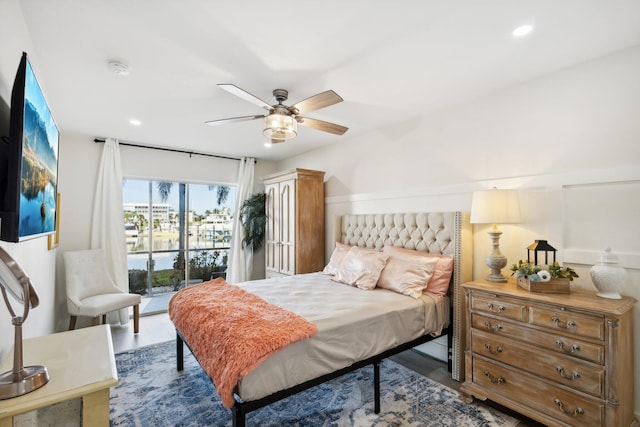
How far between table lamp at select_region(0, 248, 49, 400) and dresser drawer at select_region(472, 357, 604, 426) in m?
→ 2.65

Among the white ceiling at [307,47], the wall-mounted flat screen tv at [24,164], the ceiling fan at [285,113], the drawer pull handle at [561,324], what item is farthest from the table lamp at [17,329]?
the drawer pull handle at [561,324]

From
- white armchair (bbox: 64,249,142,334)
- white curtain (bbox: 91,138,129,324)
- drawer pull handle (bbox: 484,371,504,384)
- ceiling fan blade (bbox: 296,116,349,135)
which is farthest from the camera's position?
white curtain (bbox: 91,138,129,324)

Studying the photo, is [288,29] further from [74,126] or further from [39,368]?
[74,126]

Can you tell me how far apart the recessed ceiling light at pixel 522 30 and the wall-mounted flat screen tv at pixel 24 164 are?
99.9 inches

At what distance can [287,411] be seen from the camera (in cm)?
226

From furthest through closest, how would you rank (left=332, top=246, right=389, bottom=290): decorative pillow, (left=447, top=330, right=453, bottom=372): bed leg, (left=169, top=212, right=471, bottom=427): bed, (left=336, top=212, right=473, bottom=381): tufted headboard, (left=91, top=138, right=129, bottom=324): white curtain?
(left=91, top=138, right=129, bottom=324): white curtain → (left=332, top=246, right=389, bottom=290): decorative pillow → (left=447, top=330, right=453, bottom=372): bed leg → (left=336, top=212, right=473, bottom=381): tufted headboard → (left=169, top=212, right=471, bottom=427): bed

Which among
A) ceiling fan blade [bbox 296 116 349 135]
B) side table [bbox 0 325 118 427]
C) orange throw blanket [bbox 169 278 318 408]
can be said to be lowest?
orange throw blanket [bbox 169 278 318 408]

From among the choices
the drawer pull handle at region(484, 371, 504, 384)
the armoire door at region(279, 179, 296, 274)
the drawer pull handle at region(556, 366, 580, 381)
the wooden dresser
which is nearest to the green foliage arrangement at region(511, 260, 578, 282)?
the wooden dresser

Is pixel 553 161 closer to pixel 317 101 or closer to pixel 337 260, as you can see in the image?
pixel 317 101

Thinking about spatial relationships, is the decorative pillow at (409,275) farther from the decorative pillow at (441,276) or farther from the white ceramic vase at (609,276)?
the white ceramic vase at (609,276)

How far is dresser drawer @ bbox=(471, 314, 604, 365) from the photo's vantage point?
1.83 m

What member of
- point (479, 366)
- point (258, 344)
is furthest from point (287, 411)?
point (479, 366)

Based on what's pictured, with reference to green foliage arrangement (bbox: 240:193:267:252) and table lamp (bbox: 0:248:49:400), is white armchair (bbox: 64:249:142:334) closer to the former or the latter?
green foliage arrangement (bbox: 240:193:267:252)

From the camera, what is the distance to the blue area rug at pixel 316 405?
2148 mm
